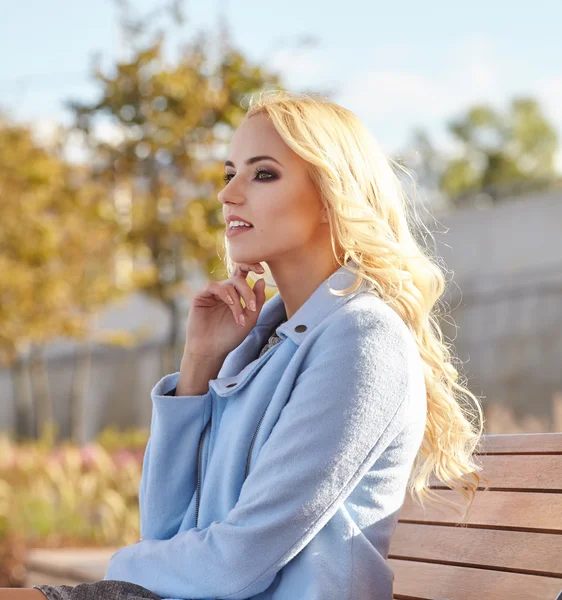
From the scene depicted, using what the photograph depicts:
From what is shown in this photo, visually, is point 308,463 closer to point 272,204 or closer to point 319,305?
point 319,305

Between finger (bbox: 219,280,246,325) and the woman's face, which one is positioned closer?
the woman's face

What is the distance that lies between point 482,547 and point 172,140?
7706mm

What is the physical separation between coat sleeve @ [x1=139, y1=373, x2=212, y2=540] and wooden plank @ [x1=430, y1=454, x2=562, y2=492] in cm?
82

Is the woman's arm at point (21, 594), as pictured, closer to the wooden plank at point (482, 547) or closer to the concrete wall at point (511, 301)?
the wooden plank at point (482, 547)

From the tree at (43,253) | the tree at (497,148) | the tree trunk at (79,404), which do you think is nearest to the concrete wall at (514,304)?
the tree at (43,253)

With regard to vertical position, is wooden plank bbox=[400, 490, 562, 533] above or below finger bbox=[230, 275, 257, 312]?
below

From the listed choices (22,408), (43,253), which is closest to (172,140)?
(43,253)

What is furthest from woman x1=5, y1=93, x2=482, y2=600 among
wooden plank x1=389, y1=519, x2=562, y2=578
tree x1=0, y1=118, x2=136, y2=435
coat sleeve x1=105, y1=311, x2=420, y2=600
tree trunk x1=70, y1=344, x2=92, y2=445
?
tree trunk x1=70, y1=344, x2=92, y2=445

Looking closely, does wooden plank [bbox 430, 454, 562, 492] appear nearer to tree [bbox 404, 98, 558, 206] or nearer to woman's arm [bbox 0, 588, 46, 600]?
woman's arm [bbox 0, 588, 46, 600]

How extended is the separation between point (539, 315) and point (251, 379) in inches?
518

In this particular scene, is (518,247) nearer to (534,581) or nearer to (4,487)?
(4,487)

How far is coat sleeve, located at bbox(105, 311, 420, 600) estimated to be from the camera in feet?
7.12

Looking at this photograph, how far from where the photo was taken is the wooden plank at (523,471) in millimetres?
2652

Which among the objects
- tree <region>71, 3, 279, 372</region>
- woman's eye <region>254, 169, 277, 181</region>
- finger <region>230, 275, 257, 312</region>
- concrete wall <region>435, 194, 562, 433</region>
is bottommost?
concrete wall <region>435, 194, 562, 433</region>
